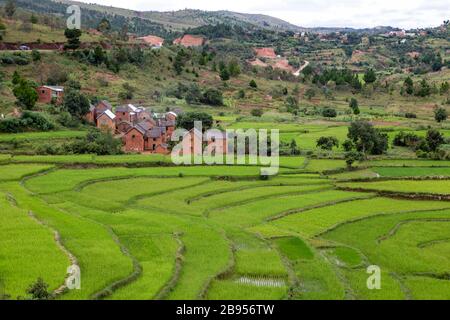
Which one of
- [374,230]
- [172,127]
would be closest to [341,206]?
[374,230]

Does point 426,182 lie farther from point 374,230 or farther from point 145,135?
point 145,135

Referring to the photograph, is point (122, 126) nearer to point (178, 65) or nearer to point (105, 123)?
point (105, 123)

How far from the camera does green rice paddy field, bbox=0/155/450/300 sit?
1942 centimetres

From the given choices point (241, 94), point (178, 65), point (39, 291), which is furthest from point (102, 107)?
point (39, 291)

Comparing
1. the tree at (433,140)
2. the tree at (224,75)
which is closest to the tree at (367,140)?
the tree at (433,140)

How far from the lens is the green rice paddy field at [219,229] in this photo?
63.7 feet

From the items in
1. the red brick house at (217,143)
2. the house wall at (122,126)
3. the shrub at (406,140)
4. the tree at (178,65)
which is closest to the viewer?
the red brick house at (217,143)

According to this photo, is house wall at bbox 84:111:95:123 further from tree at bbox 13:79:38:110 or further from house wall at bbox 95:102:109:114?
tree at bbox 13:79:38:110

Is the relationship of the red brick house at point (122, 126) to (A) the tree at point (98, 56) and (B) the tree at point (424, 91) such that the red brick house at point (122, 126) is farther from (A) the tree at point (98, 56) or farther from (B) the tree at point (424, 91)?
(B) the tree at point (424, 91)

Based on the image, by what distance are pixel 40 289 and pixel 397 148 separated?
42901 mm

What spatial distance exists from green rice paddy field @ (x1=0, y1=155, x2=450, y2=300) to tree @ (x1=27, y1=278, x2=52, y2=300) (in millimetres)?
408

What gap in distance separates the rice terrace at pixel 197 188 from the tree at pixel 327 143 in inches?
5.5

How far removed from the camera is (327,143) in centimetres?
5166

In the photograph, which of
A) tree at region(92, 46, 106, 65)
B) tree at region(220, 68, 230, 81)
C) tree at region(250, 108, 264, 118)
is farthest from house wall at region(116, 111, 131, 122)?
tree at region(220, 68, 230, 81)
